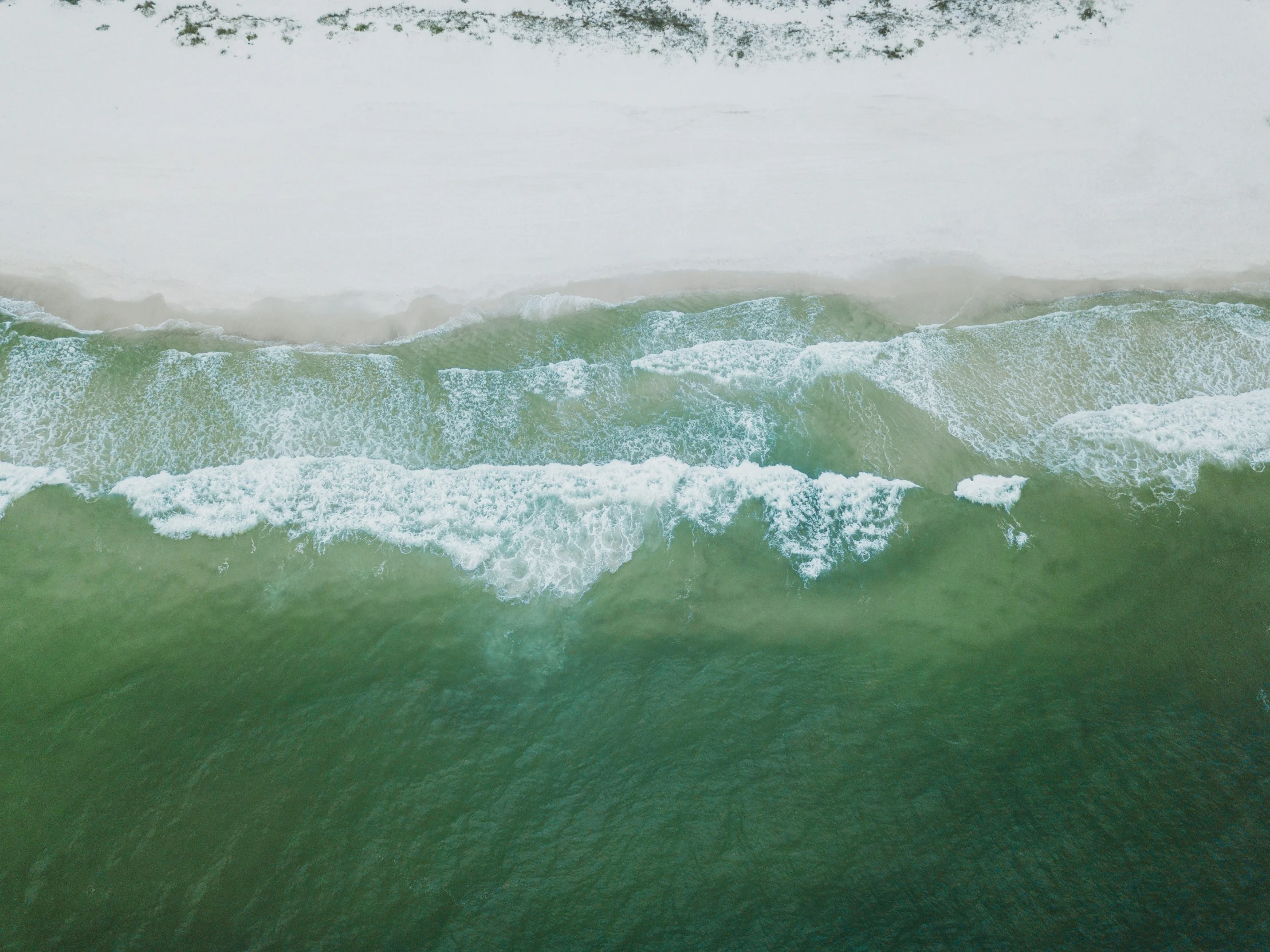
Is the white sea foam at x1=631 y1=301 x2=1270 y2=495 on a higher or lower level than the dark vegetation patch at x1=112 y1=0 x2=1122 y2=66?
lower

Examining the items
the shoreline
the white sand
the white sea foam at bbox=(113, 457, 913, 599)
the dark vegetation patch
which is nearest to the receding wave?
the white sea foam at bbox=(113, 457, 913, 599)

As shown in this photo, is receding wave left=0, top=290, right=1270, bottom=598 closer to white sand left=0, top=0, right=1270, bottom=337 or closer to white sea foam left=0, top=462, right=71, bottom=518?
white sea foam left=0, top=462, right=71, bottom=518

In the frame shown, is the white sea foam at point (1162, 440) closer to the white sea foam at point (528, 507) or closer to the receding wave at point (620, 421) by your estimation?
the receding wave at point (620, 421)

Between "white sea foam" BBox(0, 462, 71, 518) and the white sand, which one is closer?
"white sea foam" BBox(0, 462, 71, 518)

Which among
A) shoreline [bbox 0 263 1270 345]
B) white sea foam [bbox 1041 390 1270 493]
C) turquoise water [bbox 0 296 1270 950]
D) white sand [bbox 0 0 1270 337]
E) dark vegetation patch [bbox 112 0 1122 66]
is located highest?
dark vegetation patch [bbox 112 0 1122 66]

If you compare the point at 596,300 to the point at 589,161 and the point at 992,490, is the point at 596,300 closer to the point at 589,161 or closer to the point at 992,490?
the point at 589,161

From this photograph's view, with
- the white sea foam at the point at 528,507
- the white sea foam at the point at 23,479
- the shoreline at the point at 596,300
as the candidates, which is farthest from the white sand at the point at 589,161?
the white sea foam at the point at 528,507

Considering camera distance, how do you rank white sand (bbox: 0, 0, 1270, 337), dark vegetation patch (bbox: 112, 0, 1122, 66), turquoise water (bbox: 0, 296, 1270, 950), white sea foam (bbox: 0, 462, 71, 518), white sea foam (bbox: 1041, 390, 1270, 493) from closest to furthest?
turquoise water (bbox: 0, 296, 1270, 950), white sea foam (bbox: 0, 462, 71, 518), white sea foam (bbox: 1041, 390, 1270, 493), white sand (bbox: 0, 0, 1270, 337), dark vegetation patch (bbox: 112, 0, 1122, 66)
